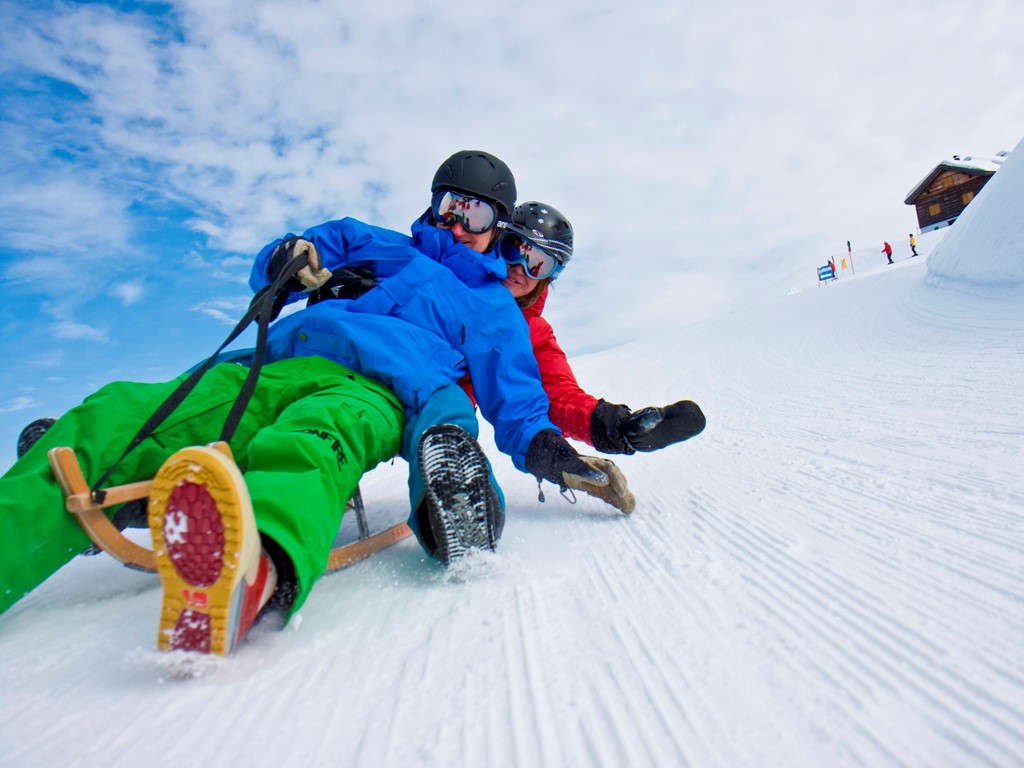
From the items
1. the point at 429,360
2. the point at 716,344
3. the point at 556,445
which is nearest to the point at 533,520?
the point at 556,445

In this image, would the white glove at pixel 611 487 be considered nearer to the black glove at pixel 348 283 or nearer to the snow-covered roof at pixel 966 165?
the black glove at pixel 348 283

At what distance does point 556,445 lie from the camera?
1845 mm

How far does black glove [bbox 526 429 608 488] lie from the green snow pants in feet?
1.58

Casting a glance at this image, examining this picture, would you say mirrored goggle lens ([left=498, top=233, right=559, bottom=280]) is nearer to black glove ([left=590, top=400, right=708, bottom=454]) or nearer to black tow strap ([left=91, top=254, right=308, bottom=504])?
black glove ([left=590, top=400, right=708, bottom=454])

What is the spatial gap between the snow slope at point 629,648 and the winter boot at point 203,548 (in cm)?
9

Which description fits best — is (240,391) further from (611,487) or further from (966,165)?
(966,165)

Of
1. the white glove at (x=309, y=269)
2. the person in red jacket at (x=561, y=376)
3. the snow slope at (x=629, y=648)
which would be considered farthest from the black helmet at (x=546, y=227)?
the snow slope at (x=629, y=648)

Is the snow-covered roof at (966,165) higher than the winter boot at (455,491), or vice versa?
the snow-covered roof at (966,165)

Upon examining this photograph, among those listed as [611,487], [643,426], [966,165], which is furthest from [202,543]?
[966,165]

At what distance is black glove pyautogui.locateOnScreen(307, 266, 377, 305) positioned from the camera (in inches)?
80.7

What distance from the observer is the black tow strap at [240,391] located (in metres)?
1.21

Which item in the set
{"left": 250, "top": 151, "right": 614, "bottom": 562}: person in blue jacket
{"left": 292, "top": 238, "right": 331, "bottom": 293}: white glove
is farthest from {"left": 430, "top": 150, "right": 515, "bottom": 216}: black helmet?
{"left": 292, "top": 238, "right": 331, "bottom": 293}: white glove

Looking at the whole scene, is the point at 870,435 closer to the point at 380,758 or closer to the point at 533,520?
the point at 533,520

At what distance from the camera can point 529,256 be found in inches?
115
